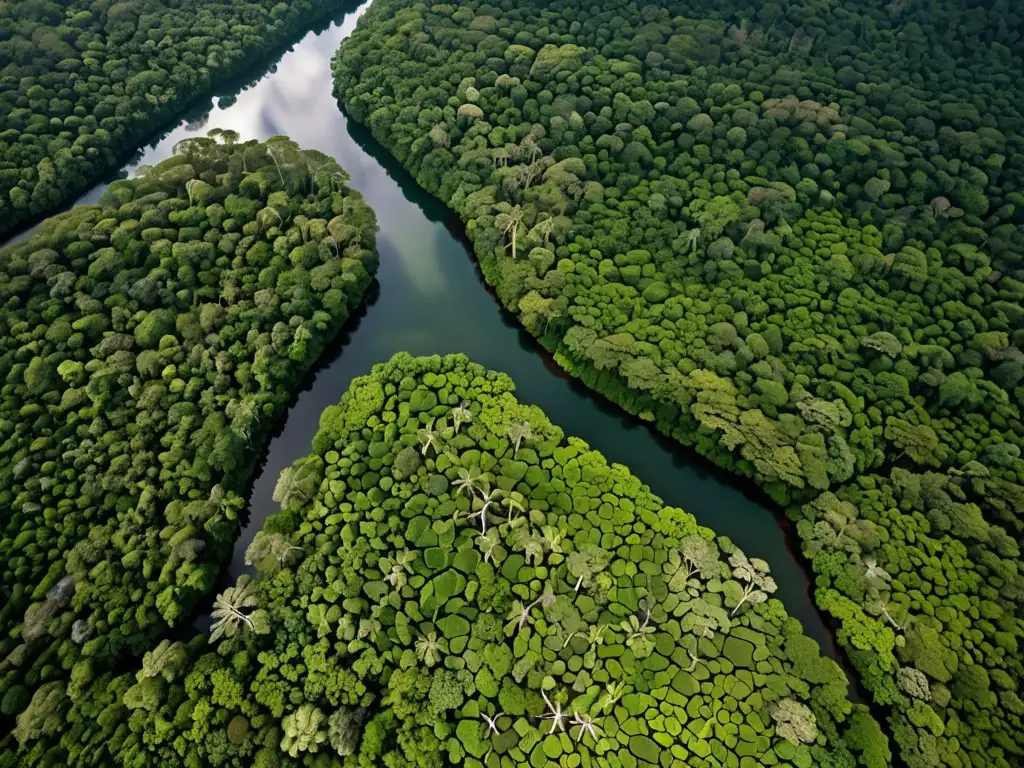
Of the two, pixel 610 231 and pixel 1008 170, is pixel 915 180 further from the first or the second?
pixel 610 231

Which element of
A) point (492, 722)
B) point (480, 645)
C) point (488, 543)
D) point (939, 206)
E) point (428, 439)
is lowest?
point (492, 722)

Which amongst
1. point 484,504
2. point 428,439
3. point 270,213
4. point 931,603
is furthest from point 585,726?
point 270,213

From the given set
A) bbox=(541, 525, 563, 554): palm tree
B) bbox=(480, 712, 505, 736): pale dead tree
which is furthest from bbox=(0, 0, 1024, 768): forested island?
bbox=(541, 525, 563, 554): palm tree

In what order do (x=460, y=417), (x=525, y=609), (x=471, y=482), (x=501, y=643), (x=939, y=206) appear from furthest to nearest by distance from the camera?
(x=939, y=206) < (x=460, y=417) < (x=471, y=482) < (x=525, y=609) < (x=501, y=643)

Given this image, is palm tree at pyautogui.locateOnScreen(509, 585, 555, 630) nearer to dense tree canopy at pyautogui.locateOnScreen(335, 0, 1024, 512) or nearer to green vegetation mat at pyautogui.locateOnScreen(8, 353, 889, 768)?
green vegetation mat at pyautogui.locateOnScreen(8, 353, 889, 768)

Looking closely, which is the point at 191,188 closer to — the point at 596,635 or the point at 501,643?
the point at 501,643

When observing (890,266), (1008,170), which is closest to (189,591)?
(890,266)
